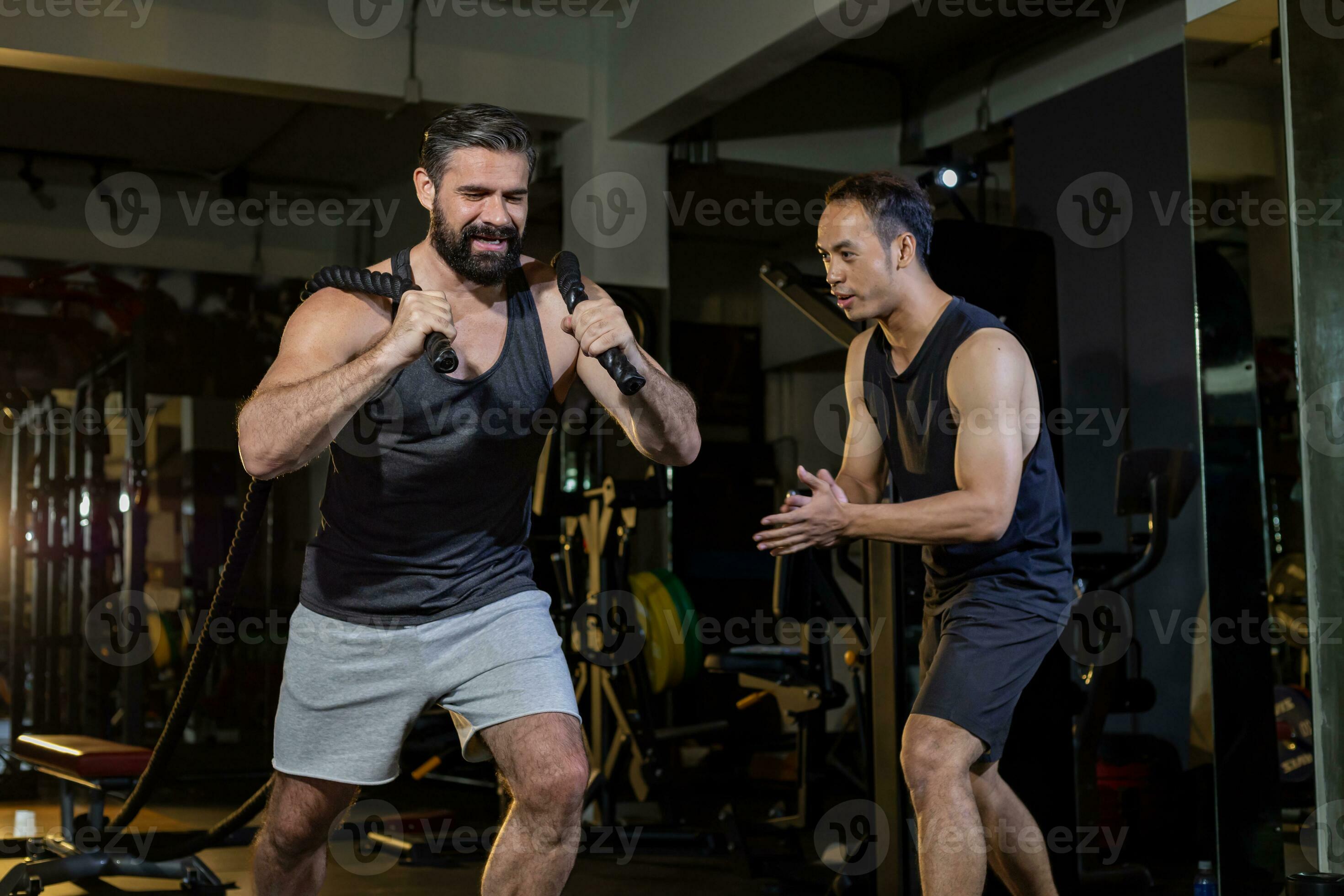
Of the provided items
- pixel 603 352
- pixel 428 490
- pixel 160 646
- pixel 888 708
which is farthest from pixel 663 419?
pixel 160 646

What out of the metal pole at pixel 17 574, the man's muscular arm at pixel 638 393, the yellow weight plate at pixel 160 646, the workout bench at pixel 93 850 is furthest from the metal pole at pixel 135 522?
the man's muscular arm at pixel 638 393

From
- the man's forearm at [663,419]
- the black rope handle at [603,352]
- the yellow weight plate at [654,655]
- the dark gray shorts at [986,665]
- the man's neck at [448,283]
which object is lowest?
the yellow weight plate at [654,655]

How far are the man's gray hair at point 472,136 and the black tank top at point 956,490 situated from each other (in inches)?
35.6

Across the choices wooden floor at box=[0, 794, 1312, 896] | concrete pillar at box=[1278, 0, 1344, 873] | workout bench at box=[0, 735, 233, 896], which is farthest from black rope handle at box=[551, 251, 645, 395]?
workout bench at box=[0, 735, 233, 896]

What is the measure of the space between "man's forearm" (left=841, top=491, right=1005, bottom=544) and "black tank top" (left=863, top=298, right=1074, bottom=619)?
105 millimetres

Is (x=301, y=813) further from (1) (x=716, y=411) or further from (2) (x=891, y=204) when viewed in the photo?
(1) (x=716, y=411)

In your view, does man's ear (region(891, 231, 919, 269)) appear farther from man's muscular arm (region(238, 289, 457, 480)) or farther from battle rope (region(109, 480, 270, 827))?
battle rope (region(109, 480, 270, 827))

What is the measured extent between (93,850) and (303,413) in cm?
251

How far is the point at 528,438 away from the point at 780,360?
6470 millimetres

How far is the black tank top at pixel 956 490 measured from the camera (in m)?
2.57

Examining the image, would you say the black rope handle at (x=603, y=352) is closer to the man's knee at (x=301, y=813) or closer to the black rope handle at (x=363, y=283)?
the black rope handle at (x=363, y=283)

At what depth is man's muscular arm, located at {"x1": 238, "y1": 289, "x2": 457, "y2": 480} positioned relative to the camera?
1.97m

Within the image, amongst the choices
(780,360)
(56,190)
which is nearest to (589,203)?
(780,360)

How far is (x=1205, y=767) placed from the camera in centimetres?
458
